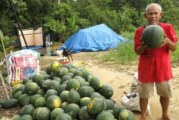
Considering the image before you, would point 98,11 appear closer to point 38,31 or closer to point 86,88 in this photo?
point 38,31

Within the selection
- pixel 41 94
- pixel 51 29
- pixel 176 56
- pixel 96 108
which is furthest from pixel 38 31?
pixel 96 108

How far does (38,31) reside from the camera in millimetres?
11961

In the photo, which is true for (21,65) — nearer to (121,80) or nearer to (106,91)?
Result: (121,80)

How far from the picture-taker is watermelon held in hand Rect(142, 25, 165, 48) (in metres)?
3.74

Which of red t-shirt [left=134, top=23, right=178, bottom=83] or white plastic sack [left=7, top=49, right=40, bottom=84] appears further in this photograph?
white plastic sack [left=7, top=49, right=40, bottom=84]

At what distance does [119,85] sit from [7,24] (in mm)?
8613

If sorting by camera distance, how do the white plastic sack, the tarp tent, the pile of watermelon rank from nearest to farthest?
1. the pile of watermelon
2. the white plastic sack
3. the tarp tent

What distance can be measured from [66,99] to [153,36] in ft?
4.07

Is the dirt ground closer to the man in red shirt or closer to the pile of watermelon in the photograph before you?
the pile of watermelon

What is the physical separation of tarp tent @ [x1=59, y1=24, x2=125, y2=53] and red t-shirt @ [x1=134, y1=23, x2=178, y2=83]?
29.5 ft

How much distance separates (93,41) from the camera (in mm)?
13617

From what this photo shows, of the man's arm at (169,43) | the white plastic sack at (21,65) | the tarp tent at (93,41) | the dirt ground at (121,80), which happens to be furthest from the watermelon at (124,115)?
the tarp tent at (93,41)

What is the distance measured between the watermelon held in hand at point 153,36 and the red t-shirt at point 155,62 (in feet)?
0.73

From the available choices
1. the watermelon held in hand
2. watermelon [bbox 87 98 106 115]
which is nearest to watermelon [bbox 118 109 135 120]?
watermelon [bbox 87 98 106 115]
